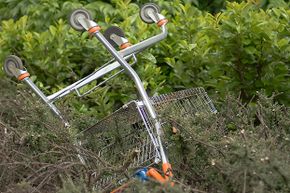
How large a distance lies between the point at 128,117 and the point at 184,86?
4.16 ft

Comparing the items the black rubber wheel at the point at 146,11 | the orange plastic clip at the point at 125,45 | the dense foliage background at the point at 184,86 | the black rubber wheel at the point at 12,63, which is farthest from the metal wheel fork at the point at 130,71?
the black rubber wheel at the point at 12,63

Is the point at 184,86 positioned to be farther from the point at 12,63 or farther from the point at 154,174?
the point at 154,174

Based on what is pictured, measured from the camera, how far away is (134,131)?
12.6ft

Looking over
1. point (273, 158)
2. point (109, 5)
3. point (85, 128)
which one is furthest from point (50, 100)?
point (109, 5)

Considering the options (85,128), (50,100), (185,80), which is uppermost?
(50,100)

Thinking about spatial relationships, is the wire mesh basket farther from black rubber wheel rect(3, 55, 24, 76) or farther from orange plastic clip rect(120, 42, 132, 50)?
black rubber wheel rect(3, 55, 24, 76)

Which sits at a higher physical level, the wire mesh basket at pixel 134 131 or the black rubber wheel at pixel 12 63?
the black rubber wheel at pixel 12 63

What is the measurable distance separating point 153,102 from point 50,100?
63 centimetres

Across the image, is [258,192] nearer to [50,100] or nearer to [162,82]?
[50,100]

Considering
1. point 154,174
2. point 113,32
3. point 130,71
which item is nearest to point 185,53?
point 113,32

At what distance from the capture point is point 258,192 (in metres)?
2.72

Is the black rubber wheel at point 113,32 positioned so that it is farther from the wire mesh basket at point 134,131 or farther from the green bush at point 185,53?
the green bush at point 185,53

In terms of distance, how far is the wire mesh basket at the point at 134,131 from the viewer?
349 centimetres

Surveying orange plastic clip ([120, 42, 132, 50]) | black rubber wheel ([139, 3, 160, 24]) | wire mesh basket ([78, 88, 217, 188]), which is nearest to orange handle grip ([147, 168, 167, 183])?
wire mesh basket ([78, 88, 217, 188])
